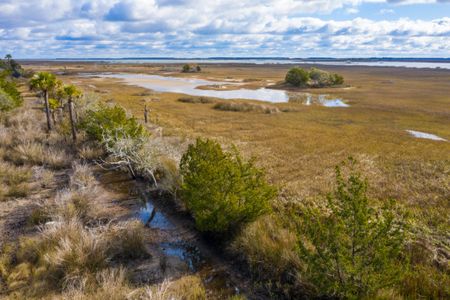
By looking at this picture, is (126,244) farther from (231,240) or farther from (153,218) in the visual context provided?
(231,240)

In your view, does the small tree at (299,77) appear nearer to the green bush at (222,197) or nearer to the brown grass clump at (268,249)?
the green bush at (222,197)

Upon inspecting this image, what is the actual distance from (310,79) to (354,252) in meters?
73.2

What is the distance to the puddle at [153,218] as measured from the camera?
11078 mm

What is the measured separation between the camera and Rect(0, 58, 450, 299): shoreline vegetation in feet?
20.5

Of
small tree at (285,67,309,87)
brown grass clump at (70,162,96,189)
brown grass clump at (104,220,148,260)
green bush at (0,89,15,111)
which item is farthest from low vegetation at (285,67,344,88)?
brown grass clump at (104,220,148,260)

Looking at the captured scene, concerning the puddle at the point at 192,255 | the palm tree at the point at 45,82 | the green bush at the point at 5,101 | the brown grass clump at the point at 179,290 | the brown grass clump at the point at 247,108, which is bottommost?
the puddle at the point at 192,255

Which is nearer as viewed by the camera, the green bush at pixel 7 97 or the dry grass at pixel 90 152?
the dry grass at pixel 90 152

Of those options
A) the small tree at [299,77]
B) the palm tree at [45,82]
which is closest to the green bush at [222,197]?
the palm tree at [45,82]

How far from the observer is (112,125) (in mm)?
17125

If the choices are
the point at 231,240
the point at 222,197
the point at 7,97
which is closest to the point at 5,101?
the point at 7,97

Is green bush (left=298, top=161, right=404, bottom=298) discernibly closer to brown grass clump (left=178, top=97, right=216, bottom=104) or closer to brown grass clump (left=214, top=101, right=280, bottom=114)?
brown grass clump (left=214, top=101, right=280, bottom=114)

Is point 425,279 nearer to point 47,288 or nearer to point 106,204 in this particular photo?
point 47,288

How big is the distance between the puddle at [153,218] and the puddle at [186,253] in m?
1.31

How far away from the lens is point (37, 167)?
51.6 feet
